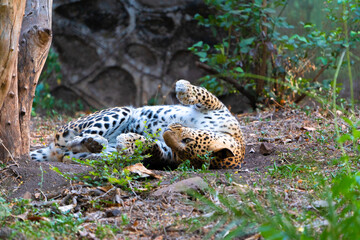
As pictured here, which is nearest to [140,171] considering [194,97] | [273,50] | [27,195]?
[27,195]

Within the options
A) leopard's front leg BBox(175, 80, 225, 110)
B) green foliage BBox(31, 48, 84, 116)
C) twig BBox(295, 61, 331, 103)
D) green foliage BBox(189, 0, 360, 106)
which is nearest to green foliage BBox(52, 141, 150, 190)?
leopard's front leg BBox(175, 80, 225, 110)

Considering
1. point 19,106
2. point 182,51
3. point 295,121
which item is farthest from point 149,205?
point 182,51

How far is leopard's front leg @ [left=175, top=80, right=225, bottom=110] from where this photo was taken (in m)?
5.15

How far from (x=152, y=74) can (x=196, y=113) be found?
199 inches

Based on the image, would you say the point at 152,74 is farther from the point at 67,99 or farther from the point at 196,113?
the point at 196,113

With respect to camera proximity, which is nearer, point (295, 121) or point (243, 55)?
point (295, 121)

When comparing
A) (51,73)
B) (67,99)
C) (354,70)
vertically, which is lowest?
(67,99)

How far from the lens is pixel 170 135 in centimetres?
448

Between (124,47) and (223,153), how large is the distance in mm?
6225

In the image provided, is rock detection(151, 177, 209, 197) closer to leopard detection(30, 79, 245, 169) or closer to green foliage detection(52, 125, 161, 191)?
green foliage detection(52, 125, 161, 191)

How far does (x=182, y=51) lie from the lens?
10.2 m

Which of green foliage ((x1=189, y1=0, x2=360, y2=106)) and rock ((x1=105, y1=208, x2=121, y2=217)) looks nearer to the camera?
rock ((x1=105, y1=208, x2=121, y2=217))

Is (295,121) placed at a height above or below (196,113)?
below

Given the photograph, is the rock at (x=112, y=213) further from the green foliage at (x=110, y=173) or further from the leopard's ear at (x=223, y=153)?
the leopard's ear at (x=223, y=153)
